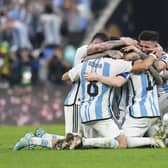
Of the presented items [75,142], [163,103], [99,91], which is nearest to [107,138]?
[75,142]

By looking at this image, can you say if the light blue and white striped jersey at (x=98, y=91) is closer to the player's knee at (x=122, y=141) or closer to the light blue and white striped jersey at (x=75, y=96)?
the light blue and white striped jersey at (x=75, y=96)

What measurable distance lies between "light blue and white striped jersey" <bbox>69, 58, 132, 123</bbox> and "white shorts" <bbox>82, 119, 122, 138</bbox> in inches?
3.3

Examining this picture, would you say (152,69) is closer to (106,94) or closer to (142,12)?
(106,94)

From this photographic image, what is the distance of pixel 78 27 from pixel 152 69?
1282 centimetres

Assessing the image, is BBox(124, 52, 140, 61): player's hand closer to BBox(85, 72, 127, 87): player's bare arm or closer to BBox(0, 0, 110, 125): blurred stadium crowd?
BBox(85, 72, 127, 87): player's bare arm

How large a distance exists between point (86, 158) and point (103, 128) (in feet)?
5.06

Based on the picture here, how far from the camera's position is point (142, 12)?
27156 mm

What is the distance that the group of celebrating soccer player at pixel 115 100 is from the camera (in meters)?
12.9

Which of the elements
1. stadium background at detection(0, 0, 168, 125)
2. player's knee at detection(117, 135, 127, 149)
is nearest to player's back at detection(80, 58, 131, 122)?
player's knee at detection(117, 135, 127, 149)

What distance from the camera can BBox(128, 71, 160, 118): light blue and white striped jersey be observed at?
1309 centimetres

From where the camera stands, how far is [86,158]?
11438 millimetres

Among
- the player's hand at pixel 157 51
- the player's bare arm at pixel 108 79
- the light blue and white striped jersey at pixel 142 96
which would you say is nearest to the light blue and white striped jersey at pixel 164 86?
the player's hand at pixel 157 51

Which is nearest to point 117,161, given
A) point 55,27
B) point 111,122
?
point 111,122

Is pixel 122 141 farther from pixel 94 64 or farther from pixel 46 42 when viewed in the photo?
pixel 46 42
